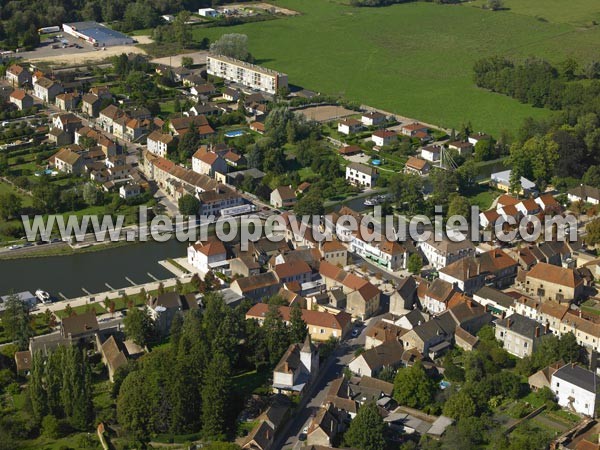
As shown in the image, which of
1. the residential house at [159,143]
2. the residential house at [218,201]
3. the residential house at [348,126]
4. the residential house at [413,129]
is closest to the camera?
the residential house at [218,201]

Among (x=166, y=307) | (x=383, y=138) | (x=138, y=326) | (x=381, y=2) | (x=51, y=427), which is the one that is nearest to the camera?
(x=51, y=427)

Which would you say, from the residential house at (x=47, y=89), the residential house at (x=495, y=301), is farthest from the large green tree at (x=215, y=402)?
the residential house at (x=47, y=89)

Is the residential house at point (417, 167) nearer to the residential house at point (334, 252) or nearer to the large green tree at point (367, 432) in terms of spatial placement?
the residential house at point (334, 252)

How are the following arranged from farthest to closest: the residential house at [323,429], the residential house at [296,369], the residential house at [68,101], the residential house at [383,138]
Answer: the residential house at [68,101] < the residential house at [383,138] < the residential house at [296,369] < the residential house at [323,429]

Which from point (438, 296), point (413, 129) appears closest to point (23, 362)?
point (438, 296)

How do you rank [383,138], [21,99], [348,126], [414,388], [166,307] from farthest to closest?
[21,99], [348,126], [383,138], [166,307], [414,388]

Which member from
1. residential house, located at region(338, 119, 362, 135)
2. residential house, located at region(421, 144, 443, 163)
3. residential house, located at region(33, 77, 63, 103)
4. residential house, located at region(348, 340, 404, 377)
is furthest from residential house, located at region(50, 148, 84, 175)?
residential house, located at region(348, 340, 404, 377)

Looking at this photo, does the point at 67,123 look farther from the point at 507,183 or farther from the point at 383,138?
the point at 507,183
